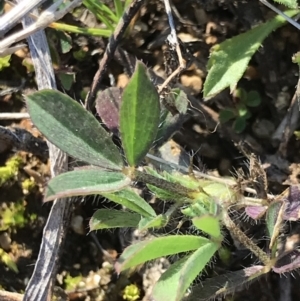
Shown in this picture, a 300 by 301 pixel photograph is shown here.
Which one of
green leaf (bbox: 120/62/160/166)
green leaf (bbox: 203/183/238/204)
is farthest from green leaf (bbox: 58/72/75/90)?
green leaf (bbox: 120/62/160/166)

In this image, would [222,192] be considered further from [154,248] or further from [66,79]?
[66,79]

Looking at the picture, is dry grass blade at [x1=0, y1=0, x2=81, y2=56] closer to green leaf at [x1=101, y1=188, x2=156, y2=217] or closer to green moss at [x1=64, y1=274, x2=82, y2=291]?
green leaf at [x1=101, y1=188, x2=156, y2=217]

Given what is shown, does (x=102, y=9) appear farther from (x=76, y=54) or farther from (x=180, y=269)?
(x=180, y=269)

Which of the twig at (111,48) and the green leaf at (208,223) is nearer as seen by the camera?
the green leaf at (208,223)

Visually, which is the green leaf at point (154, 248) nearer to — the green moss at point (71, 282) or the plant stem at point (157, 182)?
the plant stem at point (157, 182)

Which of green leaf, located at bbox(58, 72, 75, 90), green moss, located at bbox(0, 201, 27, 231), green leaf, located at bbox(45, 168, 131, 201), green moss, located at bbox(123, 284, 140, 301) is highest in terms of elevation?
green leaf, located at bbox(58, 72, 75, 90)

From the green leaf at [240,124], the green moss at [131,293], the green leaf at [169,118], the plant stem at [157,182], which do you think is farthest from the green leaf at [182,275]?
the green leaf at [240,124]
